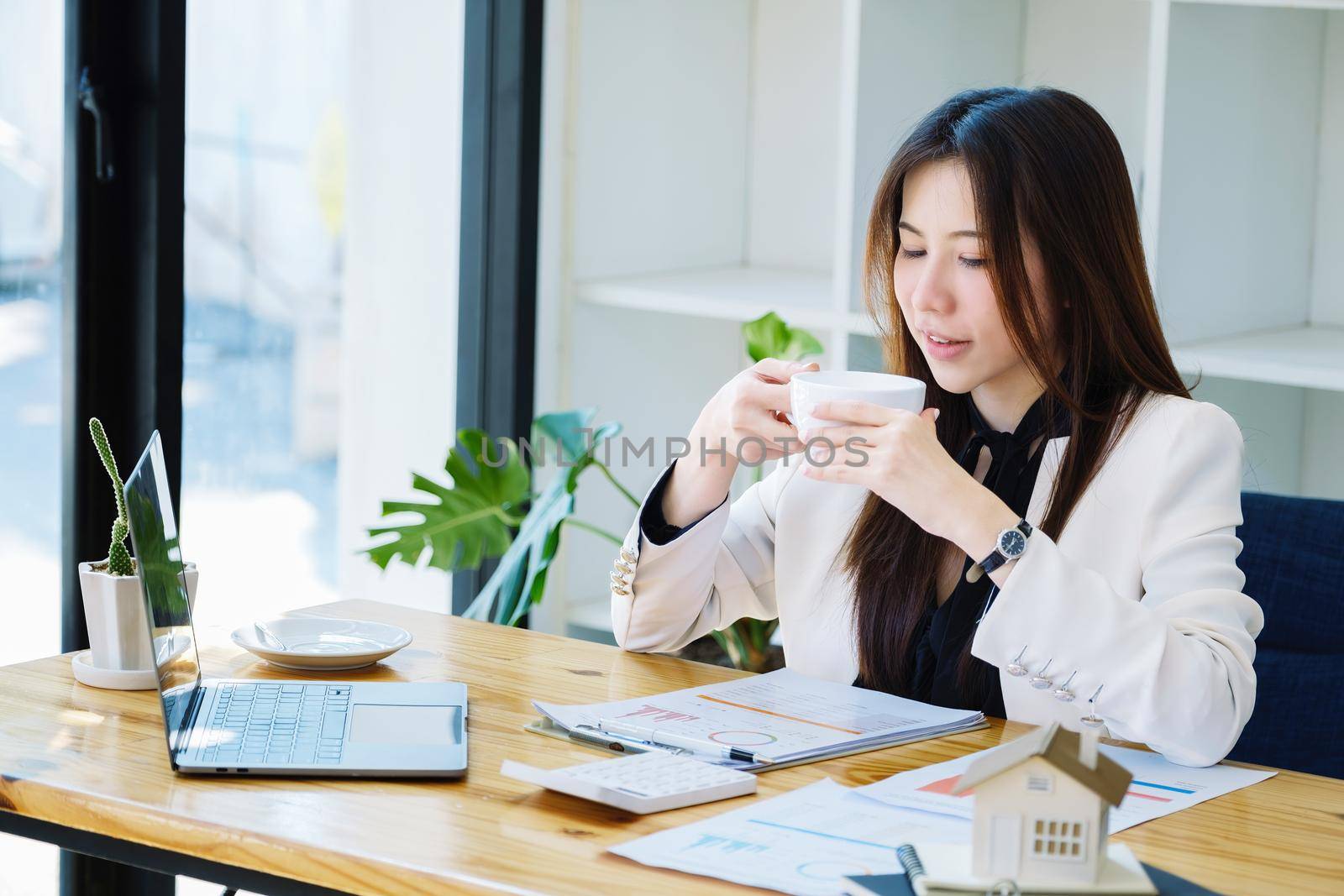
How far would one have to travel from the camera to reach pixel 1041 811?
85cm

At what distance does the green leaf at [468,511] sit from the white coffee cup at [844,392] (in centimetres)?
121

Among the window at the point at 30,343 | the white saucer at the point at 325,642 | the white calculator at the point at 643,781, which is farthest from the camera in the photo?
the window at the point at 30,343

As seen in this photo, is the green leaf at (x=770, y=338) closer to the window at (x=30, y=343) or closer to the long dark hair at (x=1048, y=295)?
the long dark hair at (x=1048, y=295)

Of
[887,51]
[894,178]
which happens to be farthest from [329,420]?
[894,178]

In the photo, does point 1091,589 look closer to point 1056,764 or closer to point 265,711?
point 1056,764

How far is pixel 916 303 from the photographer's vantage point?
153cm

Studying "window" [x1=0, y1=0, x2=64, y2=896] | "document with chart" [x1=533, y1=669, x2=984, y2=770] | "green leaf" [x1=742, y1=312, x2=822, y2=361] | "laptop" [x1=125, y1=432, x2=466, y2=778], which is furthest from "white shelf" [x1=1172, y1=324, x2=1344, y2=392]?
"window" [x1=0, y1=0, x2=64, y2=896]

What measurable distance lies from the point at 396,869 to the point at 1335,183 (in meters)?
2.14

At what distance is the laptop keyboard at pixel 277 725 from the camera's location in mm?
1145

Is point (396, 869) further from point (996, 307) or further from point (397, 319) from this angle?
point (397, 319)

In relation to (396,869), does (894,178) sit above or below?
above

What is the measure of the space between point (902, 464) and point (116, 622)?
0.75 m

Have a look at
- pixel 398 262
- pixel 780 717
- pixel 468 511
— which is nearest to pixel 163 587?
pixel 780 717

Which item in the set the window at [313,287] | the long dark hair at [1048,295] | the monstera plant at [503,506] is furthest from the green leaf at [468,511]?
the long dark hair at [1048,295]
